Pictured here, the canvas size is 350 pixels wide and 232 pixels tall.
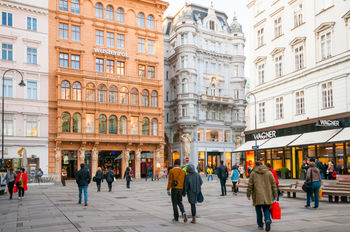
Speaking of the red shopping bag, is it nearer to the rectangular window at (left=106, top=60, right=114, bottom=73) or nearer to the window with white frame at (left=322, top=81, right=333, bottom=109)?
the window with white frame at (left=322, top=81, right=333, bottom=109)


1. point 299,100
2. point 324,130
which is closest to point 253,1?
point 299,100

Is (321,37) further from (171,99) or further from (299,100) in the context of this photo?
(171,99)

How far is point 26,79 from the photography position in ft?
142

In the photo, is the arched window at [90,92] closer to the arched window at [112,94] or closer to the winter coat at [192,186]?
the arched window at [112,94]

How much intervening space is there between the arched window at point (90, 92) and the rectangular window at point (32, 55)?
6.69 meters

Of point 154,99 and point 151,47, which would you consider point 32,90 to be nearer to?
point 154,99

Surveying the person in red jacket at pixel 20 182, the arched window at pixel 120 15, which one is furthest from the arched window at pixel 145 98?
the person in red jacket at pixel 20 182

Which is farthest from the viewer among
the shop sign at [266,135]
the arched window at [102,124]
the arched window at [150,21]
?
the arched window at [150,21]

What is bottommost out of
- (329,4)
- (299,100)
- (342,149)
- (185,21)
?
(342,149)

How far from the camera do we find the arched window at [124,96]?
48.8 metres

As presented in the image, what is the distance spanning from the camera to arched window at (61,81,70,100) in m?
45.2

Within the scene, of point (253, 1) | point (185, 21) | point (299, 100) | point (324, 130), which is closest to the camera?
point (324, 130)

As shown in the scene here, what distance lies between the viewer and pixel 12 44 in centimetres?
4294

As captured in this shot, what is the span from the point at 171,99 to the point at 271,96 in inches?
1163
